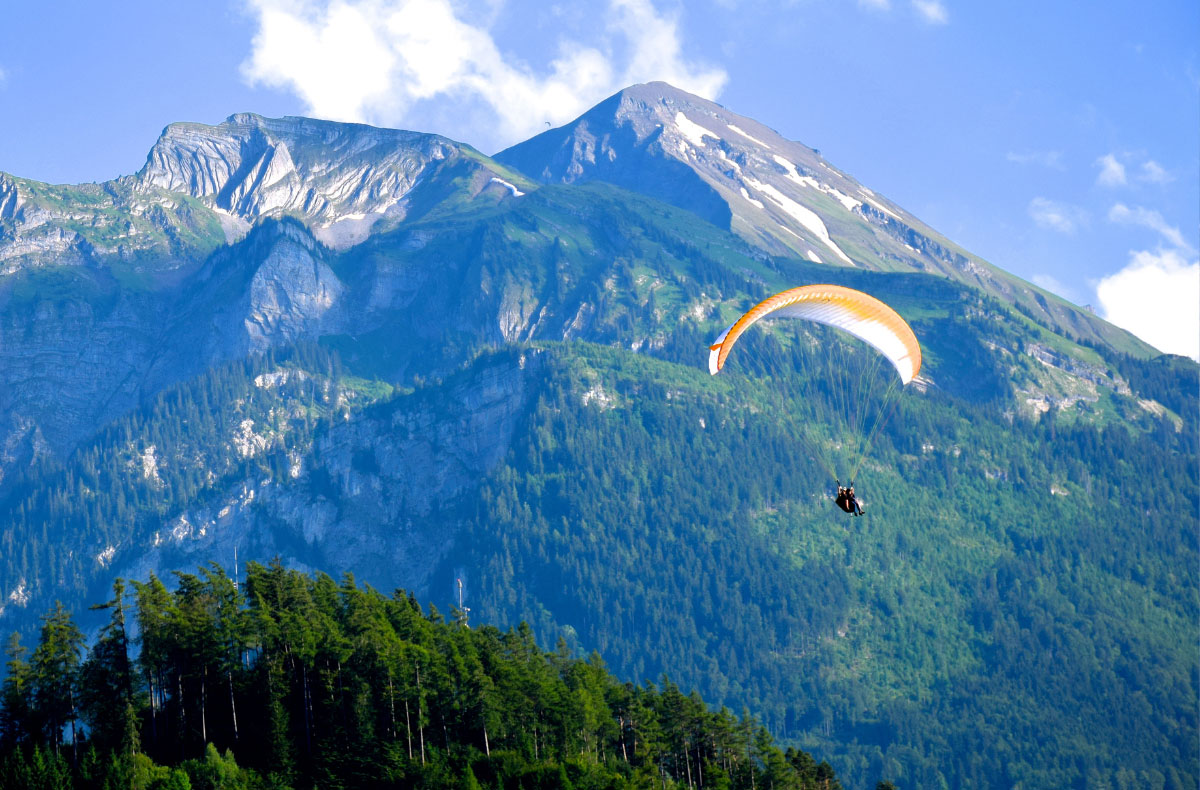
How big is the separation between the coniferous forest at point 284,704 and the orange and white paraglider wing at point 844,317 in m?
28.4

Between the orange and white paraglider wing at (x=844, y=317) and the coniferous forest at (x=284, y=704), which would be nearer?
the orange and white paraglider wing at (x=844, y=317)

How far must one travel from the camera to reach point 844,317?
80625 millimetres

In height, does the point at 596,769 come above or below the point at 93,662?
below

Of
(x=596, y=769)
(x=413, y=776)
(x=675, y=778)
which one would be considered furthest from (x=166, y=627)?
(x=675, y=778)

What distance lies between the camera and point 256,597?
92.6 metres

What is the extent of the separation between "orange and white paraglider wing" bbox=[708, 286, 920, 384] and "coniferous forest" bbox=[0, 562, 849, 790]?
28.4m

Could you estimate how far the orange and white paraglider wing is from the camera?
7788cm

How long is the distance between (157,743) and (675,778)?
38027mm

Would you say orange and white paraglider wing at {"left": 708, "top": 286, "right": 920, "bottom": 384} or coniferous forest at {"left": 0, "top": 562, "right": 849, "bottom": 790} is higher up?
orange and white paraglider wing at {"left": 708, "top": 286, "right": 920, "bottom": 384}

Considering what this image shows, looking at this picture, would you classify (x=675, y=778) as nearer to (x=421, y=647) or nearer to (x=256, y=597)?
(x=421, y=647)

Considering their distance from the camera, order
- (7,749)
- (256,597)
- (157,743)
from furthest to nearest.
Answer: (256,597)
(157,743)
(7,749)

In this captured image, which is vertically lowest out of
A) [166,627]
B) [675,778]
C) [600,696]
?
[675,778]

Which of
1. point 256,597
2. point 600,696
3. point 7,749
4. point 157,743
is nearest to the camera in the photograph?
point 7,749

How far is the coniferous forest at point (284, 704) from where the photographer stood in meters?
81.1
